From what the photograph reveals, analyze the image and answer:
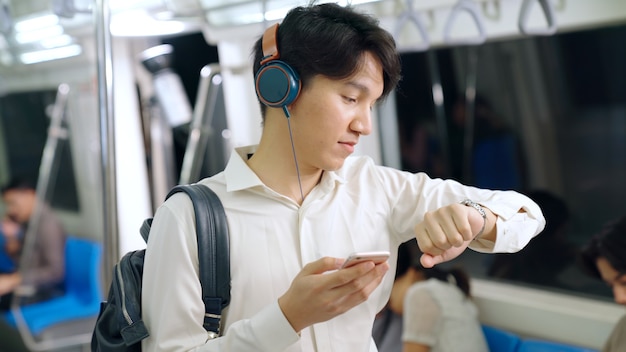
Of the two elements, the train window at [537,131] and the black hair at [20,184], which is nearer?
the train window at [537,131]

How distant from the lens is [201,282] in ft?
3.66

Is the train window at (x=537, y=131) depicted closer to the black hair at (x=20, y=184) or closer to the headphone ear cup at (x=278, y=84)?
the headphone ear cup at (x=278, y=84)

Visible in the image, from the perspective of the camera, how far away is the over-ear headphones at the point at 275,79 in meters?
1.13

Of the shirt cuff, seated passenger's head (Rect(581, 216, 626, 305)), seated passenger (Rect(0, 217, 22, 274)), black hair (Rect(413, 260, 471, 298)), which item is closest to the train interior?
black hair (Rect(413, 260, 471, 298))

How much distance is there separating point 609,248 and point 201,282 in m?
1.69

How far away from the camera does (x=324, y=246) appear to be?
4.00 feet

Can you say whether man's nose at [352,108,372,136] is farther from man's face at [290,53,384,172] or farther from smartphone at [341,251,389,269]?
smartphone at [341,251,389,269]

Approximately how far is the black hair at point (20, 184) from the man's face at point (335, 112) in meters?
3.97

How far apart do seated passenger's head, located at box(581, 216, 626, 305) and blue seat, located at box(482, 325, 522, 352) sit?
17.1 inches

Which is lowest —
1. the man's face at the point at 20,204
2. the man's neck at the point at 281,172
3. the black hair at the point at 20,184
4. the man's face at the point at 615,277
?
the man's face at the point at 615,277

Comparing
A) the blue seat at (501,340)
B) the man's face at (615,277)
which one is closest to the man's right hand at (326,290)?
the man's face at (615,277)

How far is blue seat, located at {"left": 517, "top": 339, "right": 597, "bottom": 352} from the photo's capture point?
2.40 m

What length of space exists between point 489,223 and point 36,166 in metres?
4.23

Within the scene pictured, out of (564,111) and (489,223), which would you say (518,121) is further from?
(489,223)
